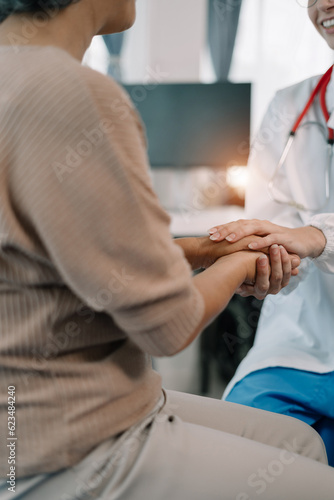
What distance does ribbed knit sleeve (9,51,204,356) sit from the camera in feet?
1.86

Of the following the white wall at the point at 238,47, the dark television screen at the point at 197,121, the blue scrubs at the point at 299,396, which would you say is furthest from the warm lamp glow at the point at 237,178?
the blue scrubs at the point at 299,396

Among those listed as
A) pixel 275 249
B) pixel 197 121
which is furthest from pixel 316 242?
pixel 197 121

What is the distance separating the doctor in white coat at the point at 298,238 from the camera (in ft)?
3.77

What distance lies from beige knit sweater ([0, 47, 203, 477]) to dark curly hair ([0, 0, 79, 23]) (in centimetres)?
9

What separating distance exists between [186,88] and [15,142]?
87.5 inches

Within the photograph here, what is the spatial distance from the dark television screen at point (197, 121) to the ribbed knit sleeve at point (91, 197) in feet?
6.89

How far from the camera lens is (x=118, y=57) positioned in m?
3.87

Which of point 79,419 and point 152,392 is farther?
point 152,392

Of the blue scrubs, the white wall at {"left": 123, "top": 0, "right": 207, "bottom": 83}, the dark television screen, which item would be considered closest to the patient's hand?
the blue scrubs

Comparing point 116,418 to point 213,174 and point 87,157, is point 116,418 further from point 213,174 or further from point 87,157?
point 213,174

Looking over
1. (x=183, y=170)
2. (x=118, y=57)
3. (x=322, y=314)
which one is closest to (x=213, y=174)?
(x=183, y=170)

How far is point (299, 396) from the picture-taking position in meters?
1.15

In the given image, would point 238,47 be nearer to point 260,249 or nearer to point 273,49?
point 273,49

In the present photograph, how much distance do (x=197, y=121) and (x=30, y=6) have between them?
2038 millimetres
